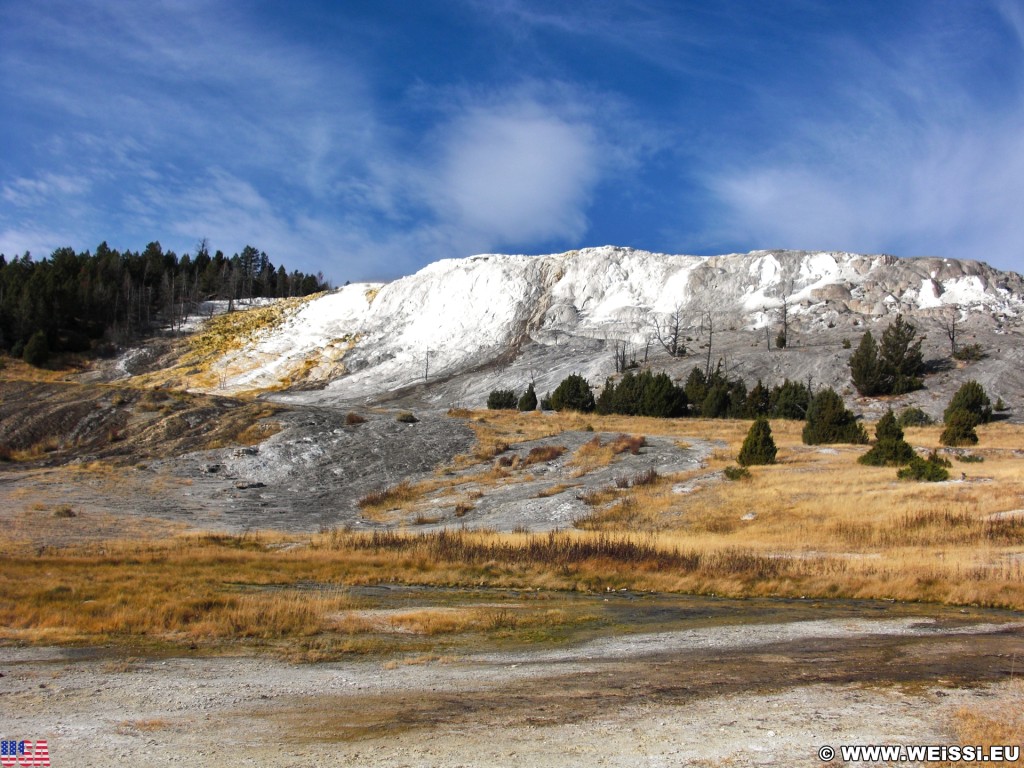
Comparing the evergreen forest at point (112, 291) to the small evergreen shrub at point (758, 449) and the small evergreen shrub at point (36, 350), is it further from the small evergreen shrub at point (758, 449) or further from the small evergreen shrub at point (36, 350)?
the small evergreen shrub at point (758, 449)

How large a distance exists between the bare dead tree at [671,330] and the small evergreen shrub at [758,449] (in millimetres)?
55870

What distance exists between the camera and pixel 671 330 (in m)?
103

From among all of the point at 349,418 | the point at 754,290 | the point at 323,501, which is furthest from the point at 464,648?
the point at 754,290

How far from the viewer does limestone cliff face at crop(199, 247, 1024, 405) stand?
3883 inches

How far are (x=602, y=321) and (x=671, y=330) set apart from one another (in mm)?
10748

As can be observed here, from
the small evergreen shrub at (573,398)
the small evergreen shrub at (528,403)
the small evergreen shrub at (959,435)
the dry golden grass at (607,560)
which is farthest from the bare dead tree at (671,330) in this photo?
the dry golden grass at (607,560)

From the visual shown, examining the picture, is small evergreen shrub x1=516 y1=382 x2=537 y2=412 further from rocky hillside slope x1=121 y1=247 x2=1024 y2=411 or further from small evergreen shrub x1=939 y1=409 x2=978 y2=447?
small evergreen shrub x1=939 y1=409 x2=978 y2=447

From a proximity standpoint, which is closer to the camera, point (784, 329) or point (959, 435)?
point (959, 435)

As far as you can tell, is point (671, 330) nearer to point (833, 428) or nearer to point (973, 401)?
point (973, 401)

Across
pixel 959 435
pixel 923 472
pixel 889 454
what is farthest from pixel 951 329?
pixel 923 472

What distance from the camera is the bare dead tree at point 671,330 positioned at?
94312 millimetres

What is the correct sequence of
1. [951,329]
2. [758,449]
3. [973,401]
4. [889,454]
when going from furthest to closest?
[951,329] → [973,401] → [758,449] → [889,454]

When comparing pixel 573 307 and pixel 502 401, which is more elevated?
pixel 573 307

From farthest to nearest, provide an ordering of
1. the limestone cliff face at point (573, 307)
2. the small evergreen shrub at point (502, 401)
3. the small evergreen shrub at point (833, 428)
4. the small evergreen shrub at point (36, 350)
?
the limestone cliff face at point (573, 307), the small evergreen shrub at point (36, 350), the small evergreen shrub at point (502, 401), the small evergreen shrub at point (833, 428)
